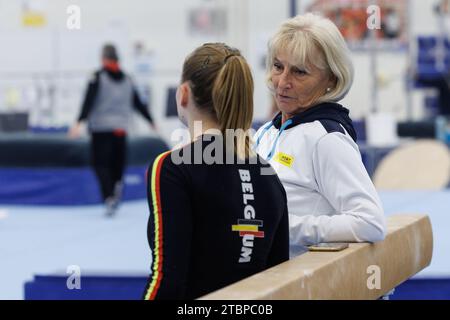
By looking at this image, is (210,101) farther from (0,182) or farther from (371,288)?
(0,182)

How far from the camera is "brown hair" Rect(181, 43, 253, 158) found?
5.73ft

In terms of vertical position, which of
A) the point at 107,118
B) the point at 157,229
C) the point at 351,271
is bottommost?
the point at 107,118

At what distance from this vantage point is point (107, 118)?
23.9 ft

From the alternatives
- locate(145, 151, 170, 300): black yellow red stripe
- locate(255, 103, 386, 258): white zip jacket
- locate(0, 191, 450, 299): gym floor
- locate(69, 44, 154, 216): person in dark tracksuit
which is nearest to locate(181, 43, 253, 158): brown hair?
locate(145, 151, 170, 300): black yellow red stripe

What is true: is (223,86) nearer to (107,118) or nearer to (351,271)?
(351,271)

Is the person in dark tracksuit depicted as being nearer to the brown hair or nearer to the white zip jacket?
the white zip jacket

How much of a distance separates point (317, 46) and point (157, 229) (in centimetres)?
64

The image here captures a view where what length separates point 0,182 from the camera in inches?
335

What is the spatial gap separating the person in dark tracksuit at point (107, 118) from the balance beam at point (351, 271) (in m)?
4.99

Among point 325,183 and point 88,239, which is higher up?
point 325,183

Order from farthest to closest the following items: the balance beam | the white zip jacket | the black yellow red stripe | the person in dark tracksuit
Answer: the person in dark tracksuit → the white zip jacket → the black yellow red stripe → the balance beam

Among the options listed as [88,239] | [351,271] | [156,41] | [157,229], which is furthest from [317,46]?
[156,41]

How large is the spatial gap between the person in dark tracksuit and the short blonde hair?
5281 mm
